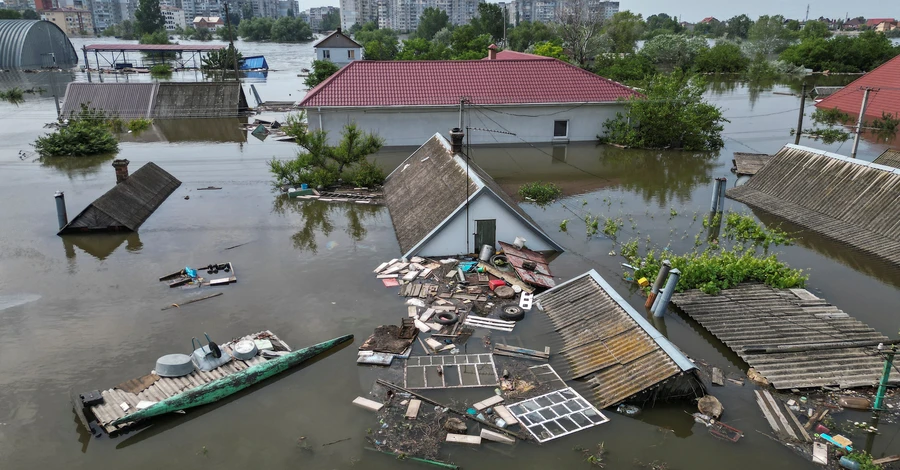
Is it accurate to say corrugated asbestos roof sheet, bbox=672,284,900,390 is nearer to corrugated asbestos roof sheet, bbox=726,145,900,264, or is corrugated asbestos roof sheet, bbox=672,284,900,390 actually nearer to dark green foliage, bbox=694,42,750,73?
corrugated asbestos roof sheet, bbox=726,145,900,264

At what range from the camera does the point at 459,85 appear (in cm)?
3459

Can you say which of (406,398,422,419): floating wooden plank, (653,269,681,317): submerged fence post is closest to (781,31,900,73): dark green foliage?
(653,269,681,317): submerged fence post

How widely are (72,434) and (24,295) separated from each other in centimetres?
735

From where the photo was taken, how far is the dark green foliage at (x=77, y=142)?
31.9 metres

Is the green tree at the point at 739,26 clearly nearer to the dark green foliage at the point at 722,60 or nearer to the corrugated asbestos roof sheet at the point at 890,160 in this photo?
the dark green foliage at the point at 722,60

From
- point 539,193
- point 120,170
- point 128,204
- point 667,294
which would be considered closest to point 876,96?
point 539,193

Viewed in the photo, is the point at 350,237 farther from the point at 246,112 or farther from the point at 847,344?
the point at 246,112

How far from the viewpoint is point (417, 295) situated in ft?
53.7

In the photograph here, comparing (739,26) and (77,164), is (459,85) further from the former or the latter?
(739,26)

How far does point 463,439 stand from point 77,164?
29.0m

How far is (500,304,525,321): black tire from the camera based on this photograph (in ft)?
50.0

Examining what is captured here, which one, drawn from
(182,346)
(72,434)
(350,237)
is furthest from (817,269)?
(72,434)

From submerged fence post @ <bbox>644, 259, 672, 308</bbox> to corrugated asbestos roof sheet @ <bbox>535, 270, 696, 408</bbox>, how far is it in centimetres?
151

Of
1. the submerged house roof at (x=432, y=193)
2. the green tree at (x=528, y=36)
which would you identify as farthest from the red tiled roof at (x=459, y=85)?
the green tree at (x=528, y=36)
